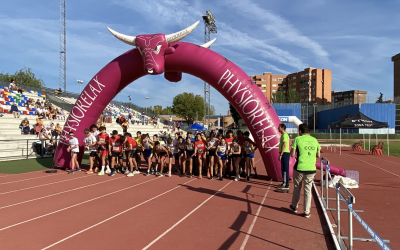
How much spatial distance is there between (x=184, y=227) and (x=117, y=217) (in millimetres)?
1420

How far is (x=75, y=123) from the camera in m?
11.0

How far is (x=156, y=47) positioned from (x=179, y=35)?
0.88 m

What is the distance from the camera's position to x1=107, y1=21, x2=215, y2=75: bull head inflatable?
31.4 feet

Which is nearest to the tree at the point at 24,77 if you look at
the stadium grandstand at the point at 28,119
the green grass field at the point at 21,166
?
the stadium grandstand at the point at 28,119

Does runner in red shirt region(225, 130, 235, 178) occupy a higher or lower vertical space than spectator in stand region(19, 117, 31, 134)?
lower

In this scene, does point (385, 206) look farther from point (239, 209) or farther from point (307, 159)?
point (239, 209)

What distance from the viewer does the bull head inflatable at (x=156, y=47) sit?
31.4 feet

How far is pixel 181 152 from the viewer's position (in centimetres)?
1070

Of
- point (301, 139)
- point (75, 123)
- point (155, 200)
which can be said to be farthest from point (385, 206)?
point (75, 123)

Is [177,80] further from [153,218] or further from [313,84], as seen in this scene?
[313,84]

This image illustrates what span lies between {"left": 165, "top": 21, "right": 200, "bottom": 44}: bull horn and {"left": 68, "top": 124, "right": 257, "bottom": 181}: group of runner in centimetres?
335

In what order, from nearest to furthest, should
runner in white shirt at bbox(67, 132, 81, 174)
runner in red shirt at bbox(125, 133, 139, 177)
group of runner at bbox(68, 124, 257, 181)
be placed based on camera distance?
1. group of runner at bbox(68, 124, 257, 181)
2. runner in red shirt at bbox(125, 133, 139, 177)
3. runner in white shirt at bbox(67, 132, 81, 174)

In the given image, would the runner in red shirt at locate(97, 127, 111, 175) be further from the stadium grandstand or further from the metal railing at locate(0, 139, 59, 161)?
the metal railing at locate(0, 139, 59, 161)

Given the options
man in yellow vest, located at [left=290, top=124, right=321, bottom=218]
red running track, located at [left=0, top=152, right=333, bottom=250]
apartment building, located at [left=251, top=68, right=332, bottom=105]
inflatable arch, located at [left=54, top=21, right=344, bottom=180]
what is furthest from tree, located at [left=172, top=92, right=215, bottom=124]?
man in yellow vest, located at [left=290, top=124, right=321, bottom=218]
